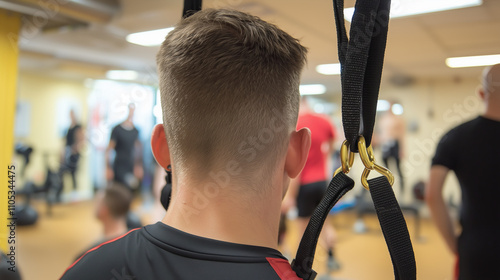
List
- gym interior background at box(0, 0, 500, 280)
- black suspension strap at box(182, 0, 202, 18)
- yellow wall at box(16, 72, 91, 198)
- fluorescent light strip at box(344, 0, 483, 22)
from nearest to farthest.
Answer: black suspension strap at box(182, 0, 202, 18), gym interior background at box(0, 0, 500, 280), fluorescent light strip at box(344, 0, 483, 22), yellow wall at box(16, 72, 91, 198)

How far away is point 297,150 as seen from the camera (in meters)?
0.53

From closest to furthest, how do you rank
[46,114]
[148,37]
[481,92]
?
[481,92] → [148,37] → [46,114]

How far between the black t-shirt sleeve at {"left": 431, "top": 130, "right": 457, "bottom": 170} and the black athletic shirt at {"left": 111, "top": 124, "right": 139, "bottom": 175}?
370 centimetres

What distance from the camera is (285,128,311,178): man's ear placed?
1.73 ft

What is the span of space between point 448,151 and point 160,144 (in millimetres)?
769

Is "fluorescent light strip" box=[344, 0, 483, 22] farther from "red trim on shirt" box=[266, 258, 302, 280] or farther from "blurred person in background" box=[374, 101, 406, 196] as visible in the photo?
"blurred person in background" box=[374, 101, 406, 196]

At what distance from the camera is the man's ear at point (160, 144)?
0.58 meters

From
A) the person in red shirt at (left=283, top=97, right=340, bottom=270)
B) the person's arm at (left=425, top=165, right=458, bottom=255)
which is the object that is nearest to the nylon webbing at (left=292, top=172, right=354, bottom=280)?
the person's arm at (left=425, top=165, right=458, bottom=255)

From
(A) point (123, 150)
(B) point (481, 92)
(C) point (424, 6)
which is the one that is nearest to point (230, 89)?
(B) point (481, 92)

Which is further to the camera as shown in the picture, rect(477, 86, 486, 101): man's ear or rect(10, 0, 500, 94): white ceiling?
rect(10, 0, 500, 94): white ceiling

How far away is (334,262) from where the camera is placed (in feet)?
10.8

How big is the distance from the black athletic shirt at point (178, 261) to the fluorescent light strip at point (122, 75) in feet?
19.6

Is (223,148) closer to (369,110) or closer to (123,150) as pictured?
(369,110)

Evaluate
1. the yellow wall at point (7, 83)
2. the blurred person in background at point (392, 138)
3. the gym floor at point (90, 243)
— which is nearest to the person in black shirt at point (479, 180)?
the gym floor at point (90, 243)
